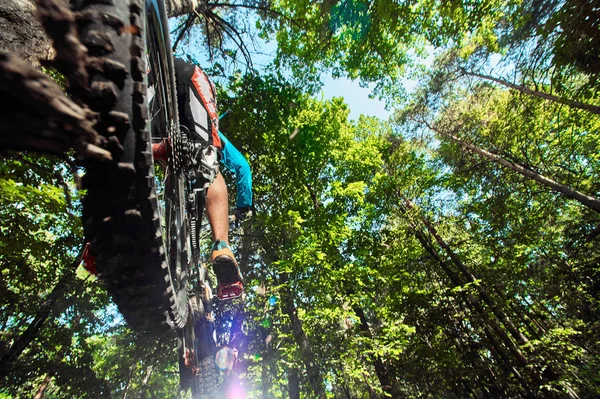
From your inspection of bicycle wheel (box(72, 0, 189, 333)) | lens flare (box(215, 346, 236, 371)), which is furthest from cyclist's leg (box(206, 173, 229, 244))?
lens flare (box(215, 346, 236, 371))

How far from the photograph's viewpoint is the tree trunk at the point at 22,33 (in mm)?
1091

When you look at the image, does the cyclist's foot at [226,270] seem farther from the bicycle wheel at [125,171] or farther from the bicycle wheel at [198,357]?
the bicycle wheel at [198,357]

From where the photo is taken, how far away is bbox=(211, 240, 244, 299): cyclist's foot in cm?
245

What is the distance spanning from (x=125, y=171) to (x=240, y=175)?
77.2 inches

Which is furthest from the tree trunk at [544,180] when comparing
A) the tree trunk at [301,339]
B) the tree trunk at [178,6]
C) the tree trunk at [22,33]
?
the tree trunk at [22,33]

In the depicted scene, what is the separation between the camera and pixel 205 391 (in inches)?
206

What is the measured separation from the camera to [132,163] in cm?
111

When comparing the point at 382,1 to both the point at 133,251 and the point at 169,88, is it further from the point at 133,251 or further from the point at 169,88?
the point at 133,251

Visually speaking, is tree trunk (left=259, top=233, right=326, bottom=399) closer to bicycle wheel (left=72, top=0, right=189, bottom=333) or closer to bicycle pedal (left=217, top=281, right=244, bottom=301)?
bicycle pedal (left=217, top=281, right=244, bottom=301)

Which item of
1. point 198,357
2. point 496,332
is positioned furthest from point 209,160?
point 496,332

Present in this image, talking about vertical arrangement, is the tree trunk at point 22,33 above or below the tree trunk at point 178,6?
below

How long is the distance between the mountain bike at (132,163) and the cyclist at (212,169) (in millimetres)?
242

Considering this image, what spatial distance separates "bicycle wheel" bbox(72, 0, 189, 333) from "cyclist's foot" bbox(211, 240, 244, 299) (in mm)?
607

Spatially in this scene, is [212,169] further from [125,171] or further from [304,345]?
[304,345]
